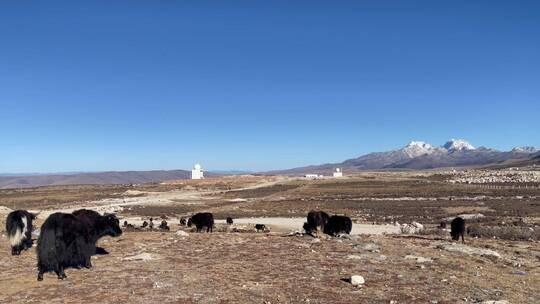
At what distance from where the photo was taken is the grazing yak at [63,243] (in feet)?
44.9

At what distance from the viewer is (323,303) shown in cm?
1165

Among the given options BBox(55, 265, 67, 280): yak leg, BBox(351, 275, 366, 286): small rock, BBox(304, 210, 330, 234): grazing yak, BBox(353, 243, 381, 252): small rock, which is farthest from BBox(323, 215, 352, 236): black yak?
BBox(55, 265, 67, 280): yak leg

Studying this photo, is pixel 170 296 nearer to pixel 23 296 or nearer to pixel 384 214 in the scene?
pixel 23 296

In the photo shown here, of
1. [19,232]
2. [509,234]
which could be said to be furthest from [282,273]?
[509,234]

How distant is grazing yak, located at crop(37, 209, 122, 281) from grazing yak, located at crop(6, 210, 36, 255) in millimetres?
3199

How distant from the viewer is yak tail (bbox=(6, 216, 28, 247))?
57.6 ft

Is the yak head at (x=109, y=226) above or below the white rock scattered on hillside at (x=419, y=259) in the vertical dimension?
above

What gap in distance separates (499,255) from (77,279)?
1486cm

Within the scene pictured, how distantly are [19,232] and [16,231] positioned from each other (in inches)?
4.5

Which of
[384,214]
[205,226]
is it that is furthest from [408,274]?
[384,214]

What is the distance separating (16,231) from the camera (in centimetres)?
1770

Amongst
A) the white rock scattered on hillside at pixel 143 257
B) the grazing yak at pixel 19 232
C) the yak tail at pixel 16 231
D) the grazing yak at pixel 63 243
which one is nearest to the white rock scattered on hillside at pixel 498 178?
the white rock scattered on hillside at pixel 143 257

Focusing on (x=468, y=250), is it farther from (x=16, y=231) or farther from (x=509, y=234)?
(x=16, y=231)

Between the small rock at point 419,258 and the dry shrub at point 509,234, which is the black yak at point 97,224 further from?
the dry shrub at point 509,234
